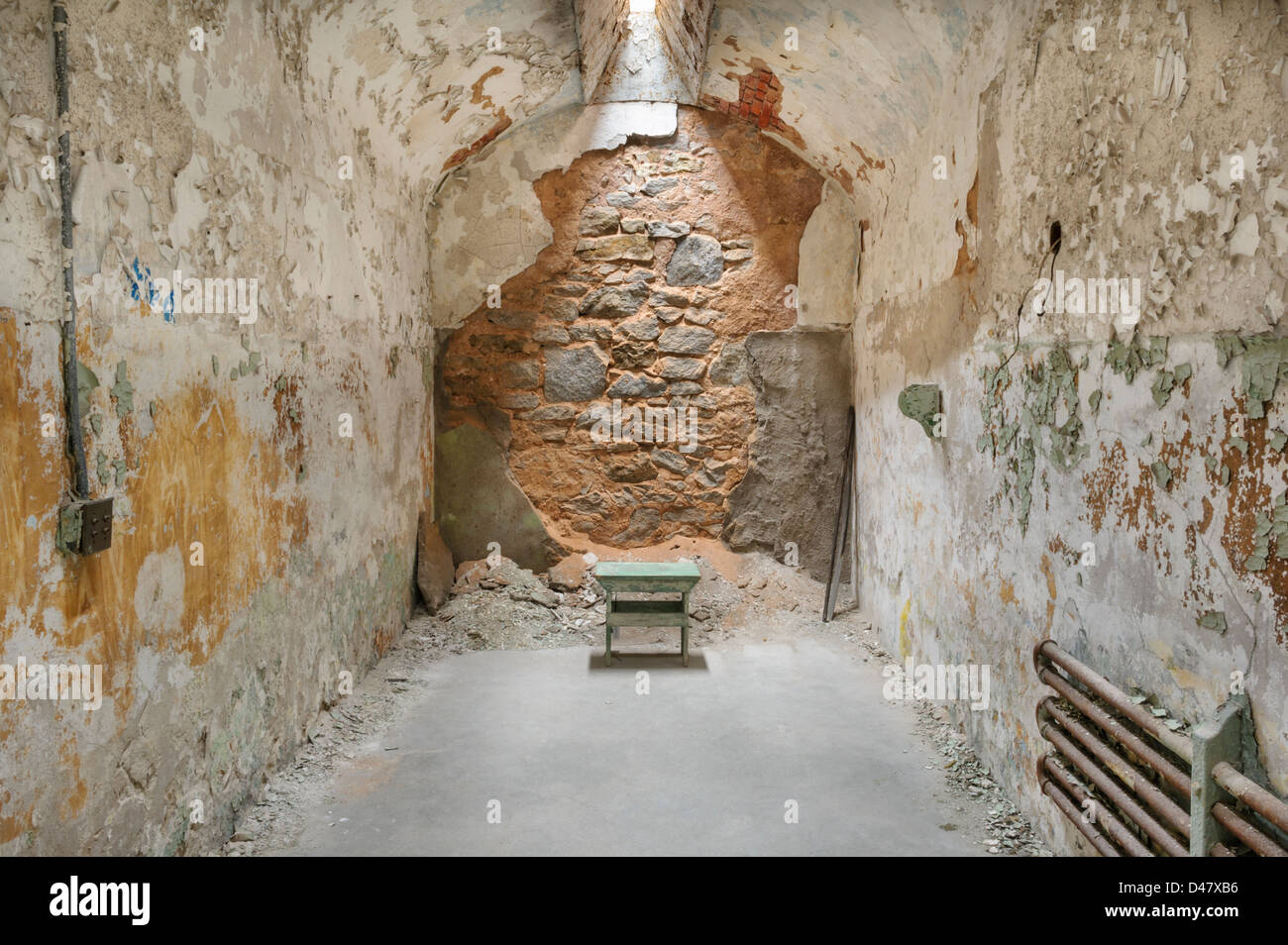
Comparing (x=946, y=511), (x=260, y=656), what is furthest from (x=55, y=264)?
(x=946, y=511)

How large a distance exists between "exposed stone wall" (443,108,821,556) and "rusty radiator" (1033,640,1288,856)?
290cm

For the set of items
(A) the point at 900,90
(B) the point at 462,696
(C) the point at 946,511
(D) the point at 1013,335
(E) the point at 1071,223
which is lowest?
(B) the point at 462,696

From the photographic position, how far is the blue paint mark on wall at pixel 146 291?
6.07 ft

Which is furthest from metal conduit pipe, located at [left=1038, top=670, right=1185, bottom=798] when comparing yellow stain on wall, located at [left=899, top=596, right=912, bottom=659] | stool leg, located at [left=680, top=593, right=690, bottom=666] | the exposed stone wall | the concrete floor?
the exposed stone wall

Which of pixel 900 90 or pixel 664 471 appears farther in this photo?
pixel 664 471

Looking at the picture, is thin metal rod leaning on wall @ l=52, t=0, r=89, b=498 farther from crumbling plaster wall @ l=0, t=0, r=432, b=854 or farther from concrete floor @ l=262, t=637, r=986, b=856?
concrete floor @ l=262, t=637, r=986, b=856

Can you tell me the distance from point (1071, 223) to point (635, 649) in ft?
8.96

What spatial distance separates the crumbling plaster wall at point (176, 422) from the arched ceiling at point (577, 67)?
20 centimetres

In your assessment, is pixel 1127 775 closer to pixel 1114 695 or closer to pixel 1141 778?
pixel 1141 778

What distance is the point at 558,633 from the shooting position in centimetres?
437

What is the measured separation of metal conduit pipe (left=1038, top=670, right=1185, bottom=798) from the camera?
1.61m

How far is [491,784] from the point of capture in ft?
8.82
